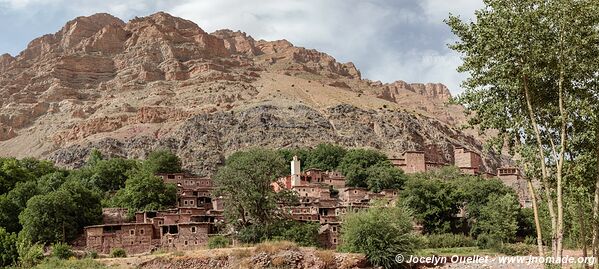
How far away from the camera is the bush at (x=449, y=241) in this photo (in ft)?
159

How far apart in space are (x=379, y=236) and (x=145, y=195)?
77.1 feet

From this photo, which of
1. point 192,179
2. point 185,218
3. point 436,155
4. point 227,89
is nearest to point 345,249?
point 185,218

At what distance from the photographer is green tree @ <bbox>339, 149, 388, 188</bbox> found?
7182 centimetres

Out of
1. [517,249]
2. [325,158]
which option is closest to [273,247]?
[517,249]

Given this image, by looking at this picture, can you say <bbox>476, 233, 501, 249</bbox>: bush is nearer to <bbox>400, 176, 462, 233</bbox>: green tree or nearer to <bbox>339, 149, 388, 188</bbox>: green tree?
<bbox>400, 176, 462, 233</bbox>: green tree

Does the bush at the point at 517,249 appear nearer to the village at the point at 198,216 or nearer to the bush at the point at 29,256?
the village at the point at 198,216

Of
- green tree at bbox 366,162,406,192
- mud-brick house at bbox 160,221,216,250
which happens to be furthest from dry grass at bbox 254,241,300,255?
green tree at bbox 366,162,406,192

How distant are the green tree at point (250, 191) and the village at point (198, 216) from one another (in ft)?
5.84

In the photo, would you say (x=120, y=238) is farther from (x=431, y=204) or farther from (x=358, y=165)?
(x=358, y=165)

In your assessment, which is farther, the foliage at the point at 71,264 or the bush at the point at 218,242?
the bush at the point at 218,242

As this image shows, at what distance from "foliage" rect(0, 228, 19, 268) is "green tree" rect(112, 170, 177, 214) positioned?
11.8m

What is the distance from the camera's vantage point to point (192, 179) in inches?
2530

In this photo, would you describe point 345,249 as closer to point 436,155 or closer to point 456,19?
point 456,19

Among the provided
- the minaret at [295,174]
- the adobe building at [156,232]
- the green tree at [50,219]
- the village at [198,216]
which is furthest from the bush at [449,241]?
the green tree at [50,219]
